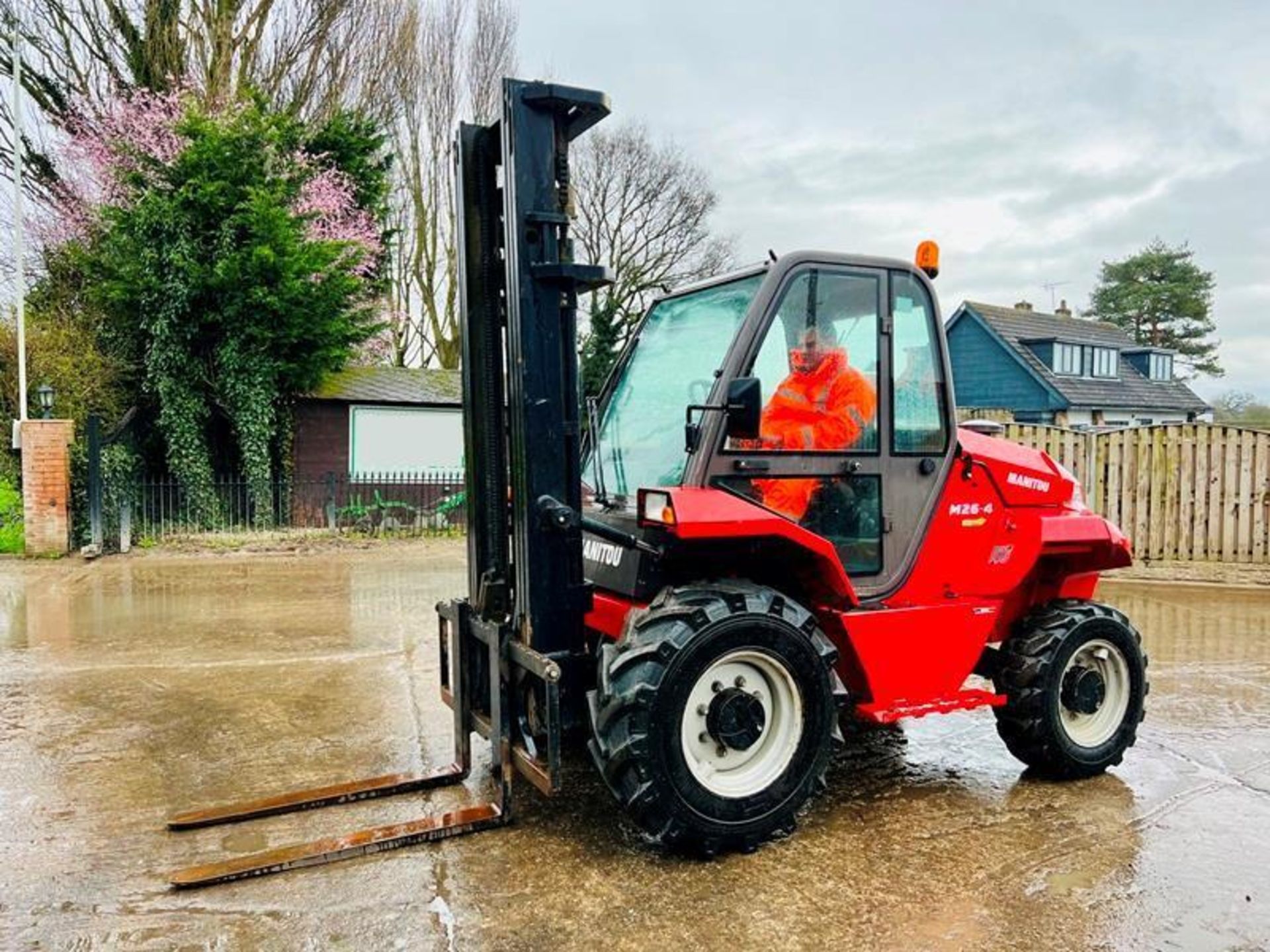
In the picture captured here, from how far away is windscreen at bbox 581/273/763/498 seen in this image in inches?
157

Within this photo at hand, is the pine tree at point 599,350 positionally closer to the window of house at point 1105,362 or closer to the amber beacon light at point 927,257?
the amber beacon light at point 927,257

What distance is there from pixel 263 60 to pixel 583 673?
763 inches

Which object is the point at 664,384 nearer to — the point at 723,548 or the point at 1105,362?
the point at 723,548

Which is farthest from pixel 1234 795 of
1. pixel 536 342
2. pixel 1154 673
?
pixel 536 342

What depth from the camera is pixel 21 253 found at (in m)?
13.4

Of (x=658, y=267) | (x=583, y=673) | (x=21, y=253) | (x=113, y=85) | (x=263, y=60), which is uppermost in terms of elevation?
(x=263, y=60)

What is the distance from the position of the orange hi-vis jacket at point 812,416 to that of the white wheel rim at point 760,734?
684 mm

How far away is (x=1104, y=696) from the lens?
4465 millimetres

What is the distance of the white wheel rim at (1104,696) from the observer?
4.41 metres

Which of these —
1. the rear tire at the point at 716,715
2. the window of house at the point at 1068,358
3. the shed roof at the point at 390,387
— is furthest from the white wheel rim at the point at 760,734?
the window of house at the point at 1068,358

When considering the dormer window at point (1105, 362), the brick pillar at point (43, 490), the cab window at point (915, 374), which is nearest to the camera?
the cab window at point (915, 374)

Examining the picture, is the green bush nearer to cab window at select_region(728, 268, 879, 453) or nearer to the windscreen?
the windscreen

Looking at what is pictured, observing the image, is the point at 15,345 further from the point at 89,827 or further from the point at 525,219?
the point at 525,219

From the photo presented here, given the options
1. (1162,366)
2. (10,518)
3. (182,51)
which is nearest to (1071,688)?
(10,518)
